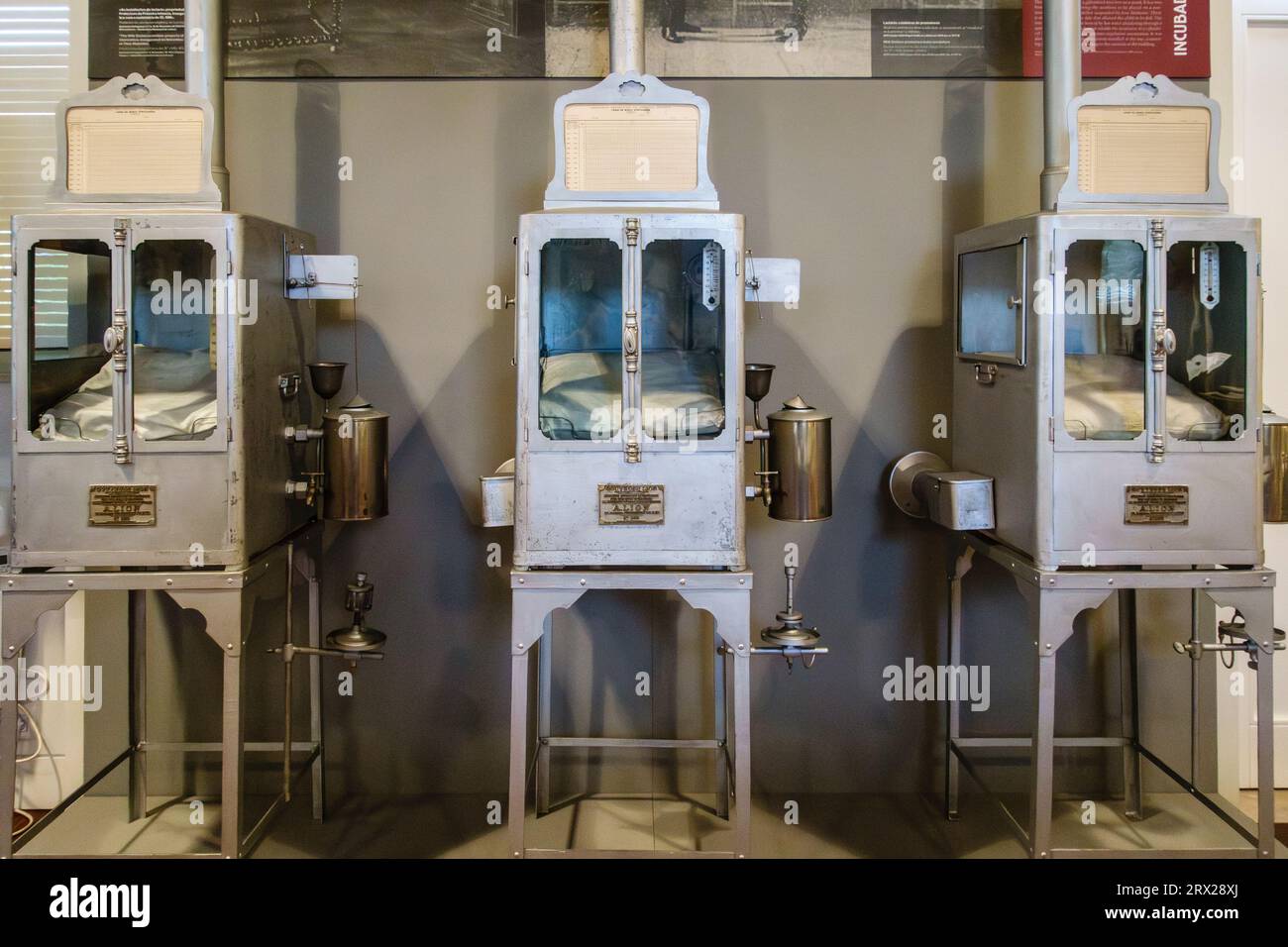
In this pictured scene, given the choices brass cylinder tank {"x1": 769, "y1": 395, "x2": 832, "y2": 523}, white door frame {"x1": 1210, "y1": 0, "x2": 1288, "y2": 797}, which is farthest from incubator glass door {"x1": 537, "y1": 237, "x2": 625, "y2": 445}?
white door frame {"x1": 1210, "y1": 0, "x2": 1288, "y2": 797}

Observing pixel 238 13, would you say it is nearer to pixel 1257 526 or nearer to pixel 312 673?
pixel 312 673

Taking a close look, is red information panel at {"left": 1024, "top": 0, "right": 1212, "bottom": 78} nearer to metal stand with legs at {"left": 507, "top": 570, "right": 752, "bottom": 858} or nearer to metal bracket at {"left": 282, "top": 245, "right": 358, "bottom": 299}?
metal stand with legs at {"left": 507, "top": 570, "right": 752, "bottom": 858}

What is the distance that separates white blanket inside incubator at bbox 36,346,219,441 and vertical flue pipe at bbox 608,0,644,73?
4.76ft

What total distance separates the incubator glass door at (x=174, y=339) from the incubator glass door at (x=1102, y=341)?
2147mm

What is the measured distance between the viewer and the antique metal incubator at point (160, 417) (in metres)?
2.76

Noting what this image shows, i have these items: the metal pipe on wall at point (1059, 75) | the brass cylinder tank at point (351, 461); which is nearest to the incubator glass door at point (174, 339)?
the brass cylinder tank at point (351, 461)

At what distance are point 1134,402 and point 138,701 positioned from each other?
3106 millimetres

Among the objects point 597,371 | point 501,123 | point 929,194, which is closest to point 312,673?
point 597,371

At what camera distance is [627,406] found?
2.79m

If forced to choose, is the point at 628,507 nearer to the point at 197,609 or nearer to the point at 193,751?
the point at 197,609

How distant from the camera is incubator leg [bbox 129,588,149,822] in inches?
133

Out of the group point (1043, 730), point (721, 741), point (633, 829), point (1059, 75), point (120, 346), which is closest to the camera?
point (120, 346)

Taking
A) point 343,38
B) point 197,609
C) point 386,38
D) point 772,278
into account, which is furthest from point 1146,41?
point 197,609

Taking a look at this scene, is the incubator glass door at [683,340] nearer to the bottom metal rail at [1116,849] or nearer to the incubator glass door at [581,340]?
the incubator glass door at [581,340]
